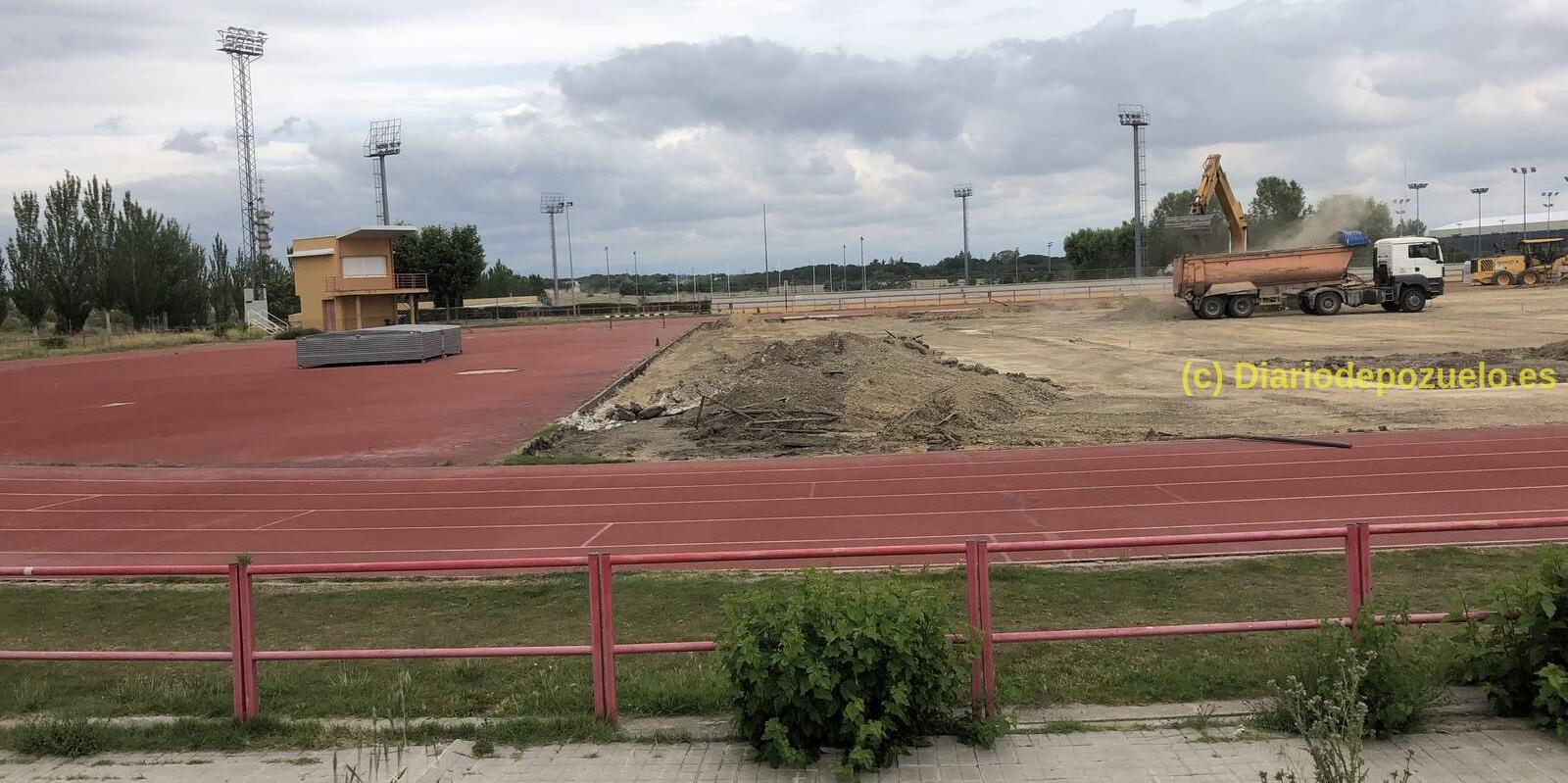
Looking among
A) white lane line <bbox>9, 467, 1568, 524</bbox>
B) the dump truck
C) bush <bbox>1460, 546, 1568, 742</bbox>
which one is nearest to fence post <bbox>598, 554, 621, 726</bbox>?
bush <bbox>1460, 546, 1568, 742</bbox>

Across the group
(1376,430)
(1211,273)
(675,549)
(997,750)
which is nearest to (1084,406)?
(1376,430)

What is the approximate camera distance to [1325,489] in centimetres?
1312

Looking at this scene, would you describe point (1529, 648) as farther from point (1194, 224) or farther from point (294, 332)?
point (294, 332)

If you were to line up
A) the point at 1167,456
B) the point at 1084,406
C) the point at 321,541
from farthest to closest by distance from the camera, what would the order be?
1. the point at 1084,406
2. the point at 1167,456
3. the point at 321,541

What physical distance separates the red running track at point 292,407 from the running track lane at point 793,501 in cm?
270

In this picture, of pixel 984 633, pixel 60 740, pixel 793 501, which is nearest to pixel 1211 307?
pixel 793 501

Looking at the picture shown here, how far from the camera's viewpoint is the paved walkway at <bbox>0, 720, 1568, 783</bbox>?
16.5 feet

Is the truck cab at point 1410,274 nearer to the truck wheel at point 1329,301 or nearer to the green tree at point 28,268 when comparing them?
the truck wheel at point 1329,301

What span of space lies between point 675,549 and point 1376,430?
11.9m

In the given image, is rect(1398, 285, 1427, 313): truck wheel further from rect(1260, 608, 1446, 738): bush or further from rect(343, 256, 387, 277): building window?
rect(343, 256, 387, 277): building window

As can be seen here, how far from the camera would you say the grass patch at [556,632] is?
20.2 feet

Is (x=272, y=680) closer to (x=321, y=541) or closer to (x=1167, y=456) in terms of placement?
(x=321, y=541)

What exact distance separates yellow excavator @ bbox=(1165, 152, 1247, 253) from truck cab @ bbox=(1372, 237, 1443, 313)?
6.12 metres

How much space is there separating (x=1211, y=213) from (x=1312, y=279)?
7.33m
